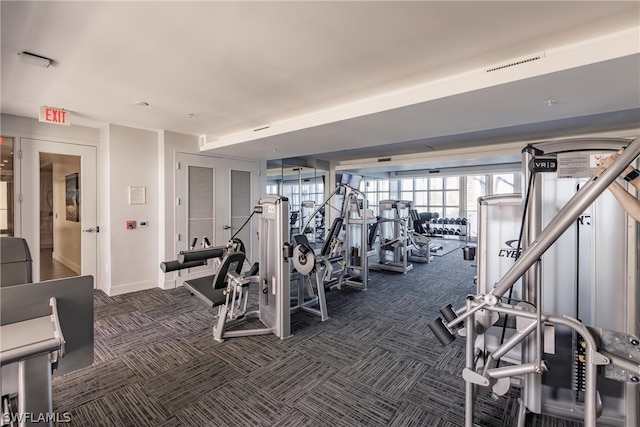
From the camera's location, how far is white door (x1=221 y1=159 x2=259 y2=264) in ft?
18.6

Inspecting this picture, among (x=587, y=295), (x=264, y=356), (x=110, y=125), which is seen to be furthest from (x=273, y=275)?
(x=110, y=125)

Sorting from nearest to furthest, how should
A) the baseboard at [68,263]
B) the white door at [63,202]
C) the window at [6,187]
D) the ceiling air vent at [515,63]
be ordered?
the ceiling air vent at [515,63] < the window at [6,187] < the white door at [63,202] < the baseboard at [68,263]

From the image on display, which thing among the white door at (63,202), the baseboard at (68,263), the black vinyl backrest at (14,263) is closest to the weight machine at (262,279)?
the black vinyl backrest at (14,263)

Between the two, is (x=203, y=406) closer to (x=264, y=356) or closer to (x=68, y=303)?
(x=264, y=356)

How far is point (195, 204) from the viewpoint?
5.23 m

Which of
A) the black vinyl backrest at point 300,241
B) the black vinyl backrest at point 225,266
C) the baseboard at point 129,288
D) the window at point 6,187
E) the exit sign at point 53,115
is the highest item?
the exit sign at point 53,115

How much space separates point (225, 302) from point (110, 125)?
3.38 metres

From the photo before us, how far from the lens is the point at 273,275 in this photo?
333 cm

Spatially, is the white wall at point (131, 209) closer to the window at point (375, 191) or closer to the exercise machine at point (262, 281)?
the exercise machine at point (262, 281)

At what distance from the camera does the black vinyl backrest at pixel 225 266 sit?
307 centimetres

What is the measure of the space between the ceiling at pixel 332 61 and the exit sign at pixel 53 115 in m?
0.12

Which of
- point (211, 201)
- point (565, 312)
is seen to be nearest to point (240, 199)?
point (211, 201)

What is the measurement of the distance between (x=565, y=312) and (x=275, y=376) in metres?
2.20

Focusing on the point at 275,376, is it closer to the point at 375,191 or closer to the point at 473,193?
the point at 375,191
